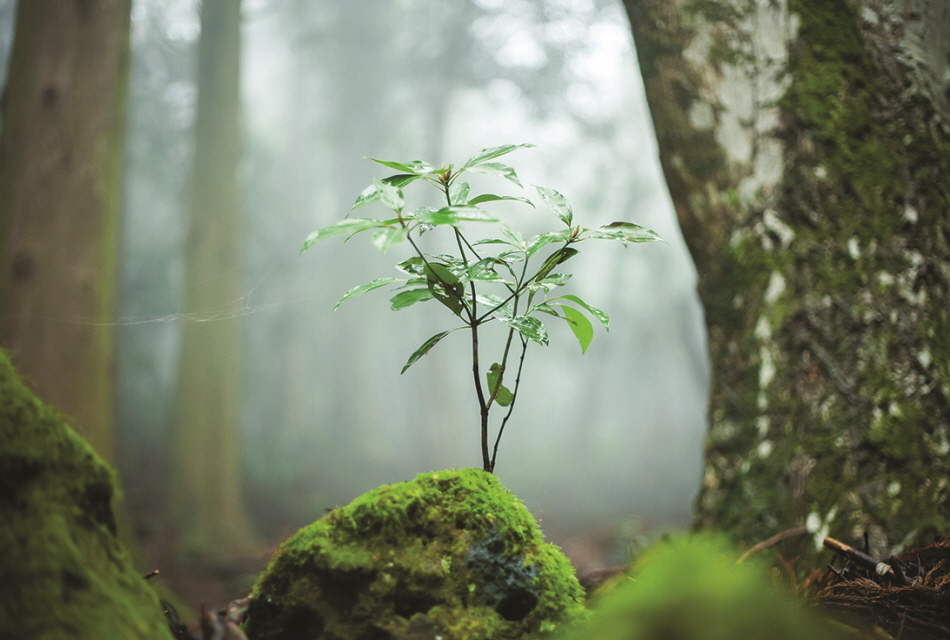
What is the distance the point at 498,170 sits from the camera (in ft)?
3.15

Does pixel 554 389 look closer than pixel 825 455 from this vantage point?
No

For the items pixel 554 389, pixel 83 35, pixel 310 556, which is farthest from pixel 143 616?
pixel 554 389

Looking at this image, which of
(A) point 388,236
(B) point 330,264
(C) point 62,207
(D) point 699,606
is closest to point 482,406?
(A) point 388,236

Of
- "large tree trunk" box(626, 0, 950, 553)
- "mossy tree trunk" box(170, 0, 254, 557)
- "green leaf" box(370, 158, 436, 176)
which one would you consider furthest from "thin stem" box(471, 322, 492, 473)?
"mossy tree trunk" box(170, 0, 254, 557)

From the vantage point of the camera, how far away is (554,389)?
110 ft

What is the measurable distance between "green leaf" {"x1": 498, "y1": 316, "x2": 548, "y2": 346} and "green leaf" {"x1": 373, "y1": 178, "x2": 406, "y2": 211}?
11.4 inches

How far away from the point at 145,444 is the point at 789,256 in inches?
535

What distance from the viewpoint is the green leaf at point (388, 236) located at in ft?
2.57

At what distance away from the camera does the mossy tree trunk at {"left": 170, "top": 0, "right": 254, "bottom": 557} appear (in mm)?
6691

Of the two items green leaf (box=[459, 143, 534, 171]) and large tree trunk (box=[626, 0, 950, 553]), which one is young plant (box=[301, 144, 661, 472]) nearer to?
green leaf (box=[459, 143, 534, 171])

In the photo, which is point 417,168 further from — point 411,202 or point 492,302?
point 411,202

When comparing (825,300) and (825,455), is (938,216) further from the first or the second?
(825,455)

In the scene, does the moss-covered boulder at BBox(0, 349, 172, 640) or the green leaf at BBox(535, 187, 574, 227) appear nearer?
the moss-covered boulder at BBox(0, 349, 172, 640)

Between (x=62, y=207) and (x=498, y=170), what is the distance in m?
3.64
